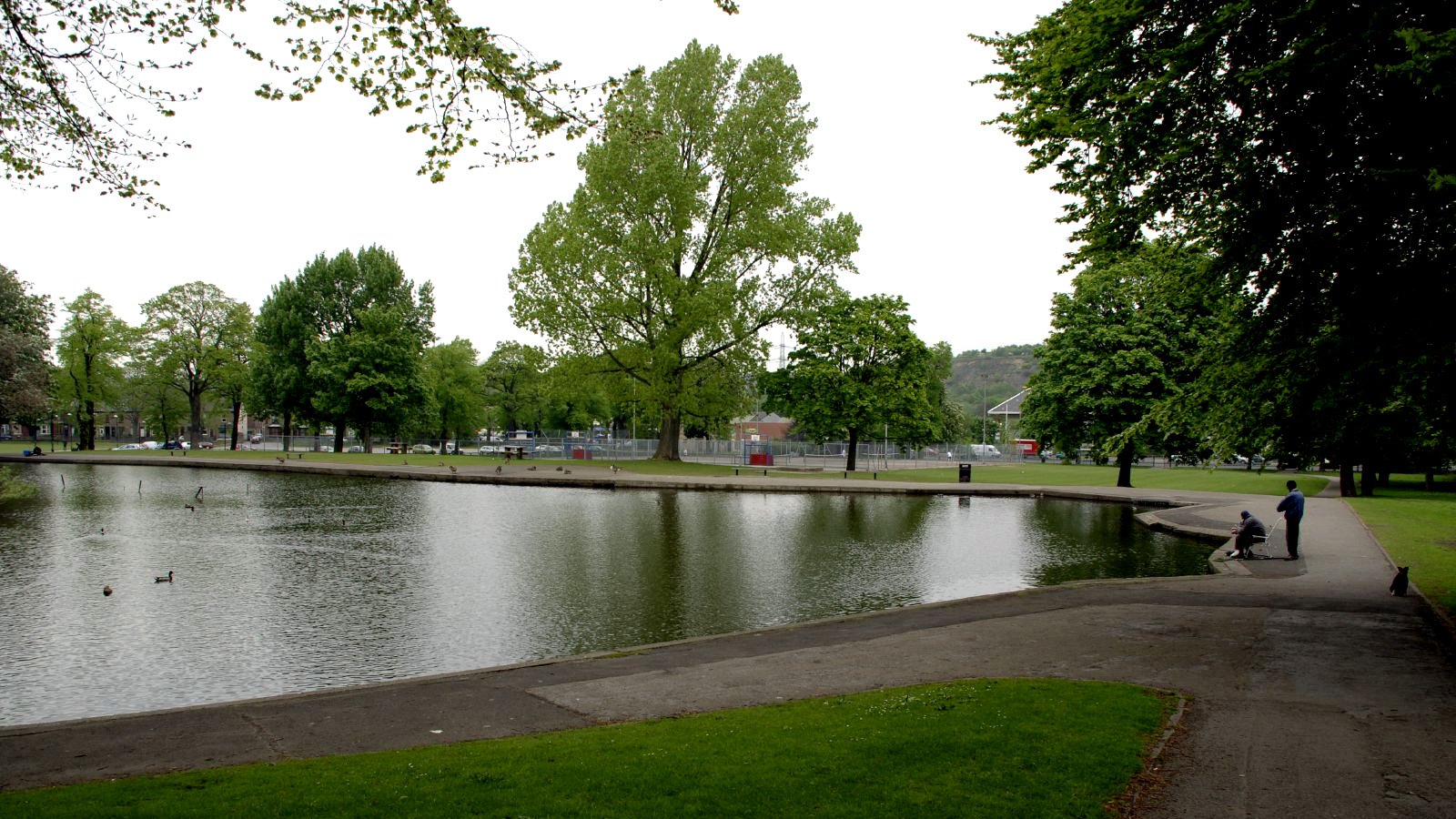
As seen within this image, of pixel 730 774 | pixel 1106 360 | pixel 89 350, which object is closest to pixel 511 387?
pixel 89 350

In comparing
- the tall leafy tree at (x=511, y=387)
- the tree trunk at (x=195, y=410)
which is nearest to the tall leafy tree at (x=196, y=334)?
the tree trunk at (x=195, y=410)

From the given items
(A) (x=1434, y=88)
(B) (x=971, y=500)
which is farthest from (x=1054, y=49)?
(B) (x=971, y=500)

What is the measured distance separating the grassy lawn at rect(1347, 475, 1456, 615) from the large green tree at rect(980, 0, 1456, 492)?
14.1 feet

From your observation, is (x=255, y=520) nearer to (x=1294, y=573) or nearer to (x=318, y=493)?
(x=318, y=493)

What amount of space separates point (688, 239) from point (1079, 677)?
154ft

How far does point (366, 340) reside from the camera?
6644 cm

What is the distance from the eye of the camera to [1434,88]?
7379mm

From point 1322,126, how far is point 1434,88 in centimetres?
357

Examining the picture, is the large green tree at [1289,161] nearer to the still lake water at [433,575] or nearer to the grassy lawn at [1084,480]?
the still lake water at [433,575]

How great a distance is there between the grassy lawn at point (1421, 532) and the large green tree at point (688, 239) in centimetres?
3012

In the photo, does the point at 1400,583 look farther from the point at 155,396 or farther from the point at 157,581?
the point at 155,396

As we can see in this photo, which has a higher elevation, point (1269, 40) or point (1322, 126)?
point (1269, 40)

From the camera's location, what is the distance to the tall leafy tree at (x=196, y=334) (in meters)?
76.1

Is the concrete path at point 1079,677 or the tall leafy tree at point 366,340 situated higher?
the tall leafy tree at point 366,340
